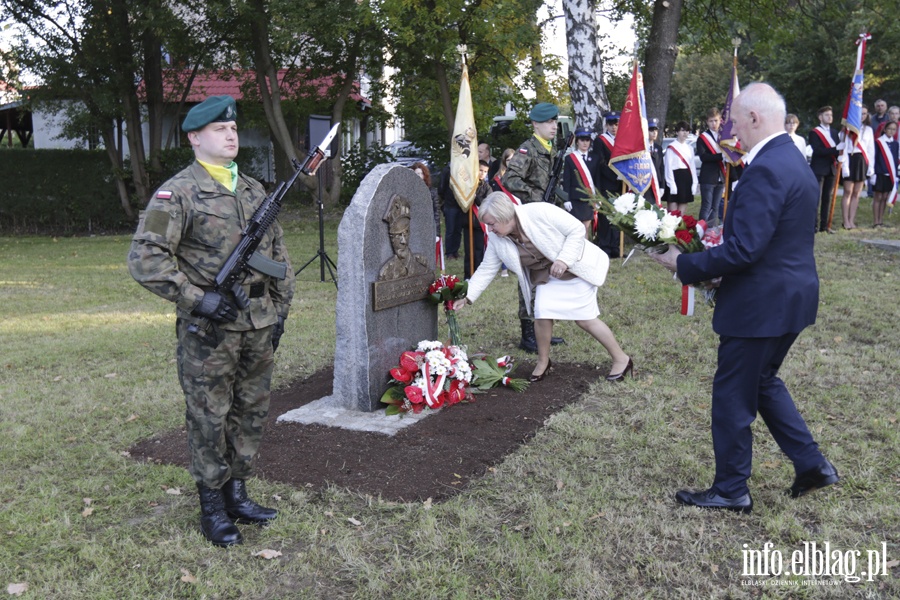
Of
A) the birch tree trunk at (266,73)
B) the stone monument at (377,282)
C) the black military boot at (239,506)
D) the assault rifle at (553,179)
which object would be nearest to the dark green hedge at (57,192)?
the birch tree trunk at (266,73)

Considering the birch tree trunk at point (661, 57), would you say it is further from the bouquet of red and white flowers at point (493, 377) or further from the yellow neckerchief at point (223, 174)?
the yellow neckerchief at point (223, 174)

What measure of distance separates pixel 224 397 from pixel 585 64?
10.5 meters

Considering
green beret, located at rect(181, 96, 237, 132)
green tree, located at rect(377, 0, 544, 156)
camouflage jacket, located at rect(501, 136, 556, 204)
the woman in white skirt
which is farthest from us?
green tree, located at rect(377, 0, 544, 156)

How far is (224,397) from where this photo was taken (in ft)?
13.8

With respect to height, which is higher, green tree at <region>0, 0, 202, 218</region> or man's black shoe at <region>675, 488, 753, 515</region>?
green tree at <region>0, 0, 202, 218</region>

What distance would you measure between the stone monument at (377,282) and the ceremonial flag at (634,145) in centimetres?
562

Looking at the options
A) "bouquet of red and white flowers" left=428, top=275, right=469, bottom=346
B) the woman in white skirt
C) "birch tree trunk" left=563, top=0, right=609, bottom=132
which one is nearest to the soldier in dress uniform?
"birch tree trunk" left=563, top=0, right=609, bottom=132

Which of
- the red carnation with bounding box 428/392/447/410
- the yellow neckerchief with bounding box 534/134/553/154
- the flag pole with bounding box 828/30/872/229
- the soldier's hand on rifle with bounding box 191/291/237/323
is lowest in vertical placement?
the red carnation with bounding box 428/392/447/410

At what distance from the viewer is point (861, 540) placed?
13.4 feet

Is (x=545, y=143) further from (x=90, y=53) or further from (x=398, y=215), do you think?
(x=90, y=53)

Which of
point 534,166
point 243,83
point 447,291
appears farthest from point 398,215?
point 243,83

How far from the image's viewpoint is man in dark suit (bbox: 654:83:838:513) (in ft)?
12.9

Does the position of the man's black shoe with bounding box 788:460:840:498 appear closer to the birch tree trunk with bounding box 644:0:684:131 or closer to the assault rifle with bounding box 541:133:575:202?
the assault rifle with bounding box 541:133:575:202

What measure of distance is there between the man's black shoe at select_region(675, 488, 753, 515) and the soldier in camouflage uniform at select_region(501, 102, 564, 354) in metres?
3.63
